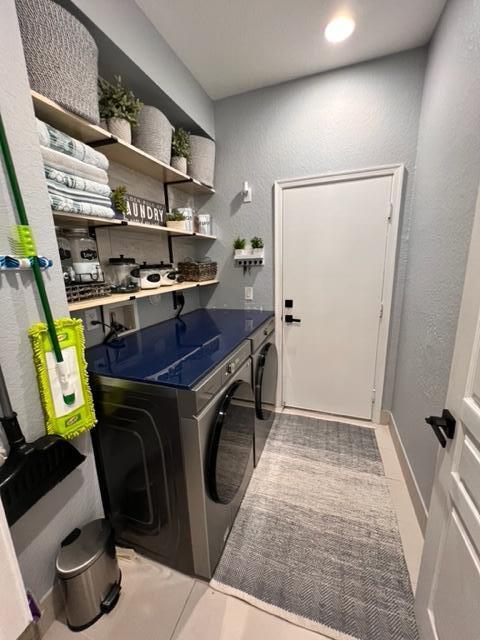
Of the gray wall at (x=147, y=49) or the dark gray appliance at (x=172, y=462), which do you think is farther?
the gray wall at (x=147, y=49)

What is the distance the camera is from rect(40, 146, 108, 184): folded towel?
101cm

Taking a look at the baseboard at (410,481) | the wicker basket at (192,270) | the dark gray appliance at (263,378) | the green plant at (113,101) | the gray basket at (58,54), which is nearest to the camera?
the gray basket at (58,54)

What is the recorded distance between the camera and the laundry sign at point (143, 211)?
1.59 m

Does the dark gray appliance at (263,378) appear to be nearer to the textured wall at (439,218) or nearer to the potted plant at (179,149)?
the textured wall at (439,218)

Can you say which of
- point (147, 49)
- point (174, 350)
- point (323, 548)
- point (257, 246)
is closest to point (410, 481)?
point (323, 548)

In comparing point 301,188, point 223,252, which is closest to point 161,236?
point 223,252

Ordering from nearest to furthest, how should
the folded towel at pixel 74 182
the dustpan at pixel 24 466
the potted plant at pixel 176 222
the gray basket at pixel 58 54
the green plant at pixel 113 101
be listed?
the dustpan at pixel 24 466
the gray basket at pixel 58 54
the folded towel at pixel 74 182
the green plant at pixel 113 101
the potted plant at pixel 176 222

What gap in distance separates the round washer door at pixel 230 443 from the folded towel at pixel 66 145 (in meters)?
1.23

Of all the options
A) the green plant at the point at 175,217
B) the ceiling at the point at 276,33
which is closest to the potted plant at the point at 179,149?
the green plant at the point at 175,217

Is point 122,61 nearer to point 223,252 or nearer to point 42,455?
point 223,252

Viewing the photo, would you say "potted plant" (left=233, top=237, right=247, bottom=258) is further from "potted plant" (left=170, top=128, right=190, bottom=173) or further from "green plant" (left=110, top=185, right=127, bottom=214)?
"green plant" (left=110, top=185, right=127, bottom=214)

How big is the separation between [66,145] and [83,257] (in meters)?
0.47

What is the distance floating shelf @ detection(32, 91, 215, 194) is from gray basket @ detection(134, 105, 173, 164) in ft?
0.24

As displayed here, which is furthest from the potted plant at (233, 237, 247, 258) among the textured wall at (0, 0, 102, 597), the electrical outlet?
the textured wall at (0, 0, 102, 597)
